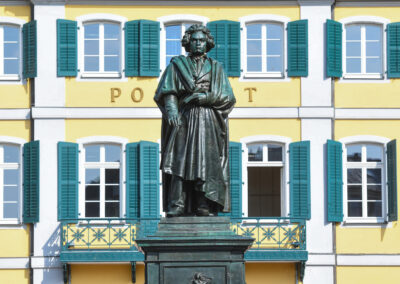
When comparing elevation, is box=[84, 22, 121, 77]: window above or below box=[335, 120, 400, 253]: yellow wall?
above

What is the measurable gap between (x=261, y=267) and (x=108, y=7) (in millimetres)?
6777

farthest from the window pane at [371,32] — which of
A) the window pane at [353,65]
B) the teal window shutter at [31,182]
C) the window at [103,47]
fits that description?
the teal window shutter at [31,182]

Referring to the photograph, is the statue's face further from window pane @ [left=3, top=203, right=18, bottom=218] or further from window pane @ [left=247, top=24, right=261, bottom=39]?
window pane @ [left=3, top=203, right=18, bottom=218]

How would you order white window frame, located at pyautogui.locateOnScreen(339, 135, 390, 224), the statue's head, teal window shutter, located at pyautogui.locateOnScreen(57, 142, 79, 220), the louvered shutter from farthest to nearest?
white window frame, located at pyautogui.locateOnScreen(339, 135, 390, 224)
teal window shutter, located at pyautogui.locateOnScreen(57, 142, 79, 220)
the louvered shutter
the statue's head

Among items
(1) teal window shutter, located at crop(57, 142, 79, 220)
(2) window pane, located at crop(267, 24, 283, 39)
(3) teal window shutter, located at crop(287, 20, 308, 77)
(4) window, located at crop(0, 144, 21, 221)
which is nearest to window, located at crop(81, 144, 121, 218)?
(1) teal window shutter, located at crop(57, 142, 79, 220)

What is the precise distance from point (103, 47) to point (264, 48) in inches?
142

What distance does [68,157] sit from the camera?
105 feet

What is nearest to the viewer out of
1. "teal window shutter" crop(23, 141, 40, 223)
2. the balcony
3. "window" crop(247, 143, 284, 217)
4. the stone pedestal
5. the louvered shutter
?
the stone pedestal

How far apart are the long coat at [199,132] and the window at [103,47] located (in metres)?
17.6

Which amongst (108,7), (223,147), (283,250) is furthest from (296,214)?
(223,147)

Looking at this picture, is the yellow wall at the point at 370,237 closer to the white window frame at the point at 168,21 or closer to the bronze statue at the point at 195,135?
the white window frame at the point at 168,21

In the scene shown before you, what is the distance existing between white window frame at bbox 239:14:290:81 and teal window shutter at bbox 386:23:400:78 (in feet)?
7.54

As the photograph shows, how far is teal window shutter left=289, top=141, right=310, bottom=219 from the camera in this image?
105 feet

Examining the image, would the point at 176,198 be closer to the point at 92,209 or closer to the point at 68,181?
the point at 68,181
